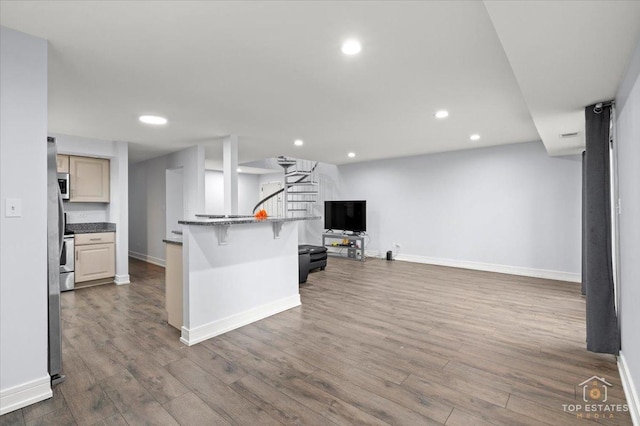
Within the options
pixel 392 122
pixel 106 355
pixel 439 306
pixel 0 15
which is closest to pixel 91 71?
pixel 0 15

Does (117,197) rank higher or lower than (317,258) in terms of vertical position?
higher

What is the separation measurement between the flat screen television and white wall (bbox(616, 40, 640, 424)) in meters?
5.12

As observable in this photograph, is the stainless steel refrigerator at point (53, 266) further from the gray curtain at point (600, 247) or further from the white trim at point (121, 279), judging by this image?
the gray curtain at point (600, 247)

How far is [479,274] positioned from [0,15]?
6.51 meters

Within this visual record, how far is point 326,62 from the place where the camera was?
2.34 meters

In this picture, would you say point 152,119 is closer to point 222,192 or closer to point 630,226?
point 630,226

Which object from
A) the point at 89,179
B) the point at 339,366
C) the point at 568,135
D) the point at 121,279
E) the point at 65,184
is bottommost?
the point at 339,366

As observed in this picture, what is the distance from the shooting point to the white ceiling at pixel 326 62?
1.66 m

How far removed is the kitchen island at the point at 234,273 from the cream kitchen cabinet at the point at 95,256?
2897 millimetres

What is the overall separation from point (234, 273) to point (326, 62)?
86.9 inches

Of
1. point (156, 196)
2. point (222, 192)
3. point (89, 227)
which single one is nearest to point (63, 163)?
point (89, 227)

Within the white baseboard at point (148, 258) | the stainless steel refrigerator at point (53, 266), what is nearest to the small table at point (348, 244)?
the white baseboard at point (148, 258)

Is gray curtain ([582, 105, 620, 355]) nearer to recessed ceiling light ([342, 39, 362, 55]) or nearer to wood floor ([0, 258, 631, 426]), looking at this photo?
wood floor ([0, 258, 631, 426])

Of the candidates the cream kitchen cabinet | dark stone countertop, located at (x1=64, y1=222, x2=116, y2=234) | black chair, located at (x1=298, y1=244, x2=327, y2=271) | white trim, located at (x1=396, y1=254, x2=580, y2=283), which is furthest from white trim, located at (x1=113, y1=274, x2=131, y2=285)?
white trim, located at (x1=396, y1=254, x2=580, y2=283)
